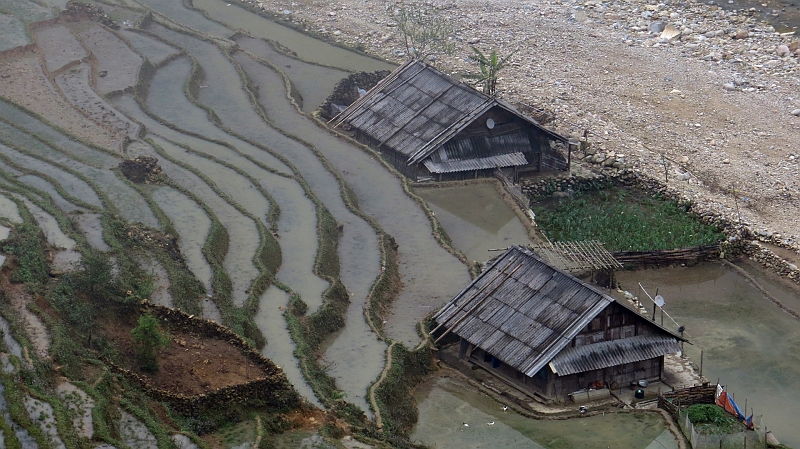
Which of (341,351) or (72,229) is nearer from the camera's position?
(341,351)

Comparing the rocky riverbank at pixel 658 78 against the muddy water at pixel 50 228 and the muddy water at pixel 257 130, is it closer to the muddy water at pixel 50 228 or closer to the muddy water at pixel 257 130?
the muddy water at pixel 257 130

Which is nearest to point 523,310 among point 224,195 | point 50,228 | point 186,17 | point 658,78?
point 224,195

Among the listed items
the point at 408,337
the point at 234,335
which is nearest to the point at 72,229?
the point at 234,335

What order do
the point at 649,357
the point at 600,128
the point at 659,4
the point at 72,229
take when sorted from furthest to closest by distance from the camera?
the point at 659,4, the point at 600,128, the point at 72,229, the point at 649,357

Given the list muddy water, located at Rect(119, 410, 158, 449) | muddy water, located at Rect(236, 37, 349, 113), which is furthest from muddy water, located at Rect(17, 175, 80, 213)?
muddy water, located at Rect(236, 37, 349, 113)

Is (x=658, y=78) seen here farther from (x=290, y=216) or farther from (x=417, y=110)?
(x=290, y=216)

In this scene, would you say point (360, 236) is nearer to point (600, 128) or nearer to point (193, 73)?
point (600, 128)

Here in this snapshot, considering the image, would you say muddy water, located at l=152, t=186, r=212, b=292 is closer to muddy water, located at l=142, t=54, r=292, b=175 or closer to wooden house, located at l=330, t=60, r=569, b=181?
muddy water, located at l=142, t=54, r=292, b=175
